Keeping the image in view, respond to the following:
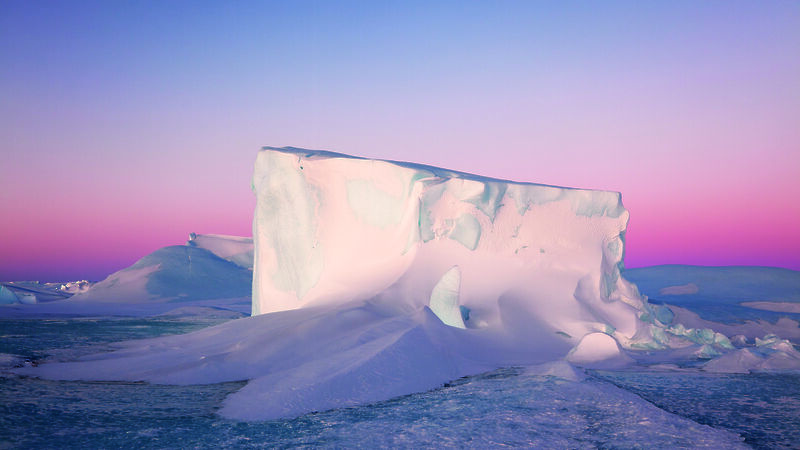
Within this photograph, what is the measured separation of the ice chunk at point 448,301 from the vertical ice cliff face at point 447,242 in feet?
2.31

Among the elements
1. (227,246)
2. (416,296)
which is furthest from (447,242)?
(227,246)

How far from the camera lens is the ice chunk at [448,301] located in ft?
31.6

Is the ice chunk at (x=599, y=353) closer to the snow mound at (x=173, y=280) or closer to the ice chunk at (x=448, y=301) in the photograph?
the ice chunk at (x=448, y=301)

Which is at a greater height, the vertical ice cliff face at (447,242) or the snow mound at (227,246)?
the vertical ice cliff face at (447,242)

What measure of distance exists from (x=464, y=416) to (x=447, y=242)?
6.73 meters

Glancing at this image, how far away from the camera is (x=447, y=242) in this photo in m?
11.8

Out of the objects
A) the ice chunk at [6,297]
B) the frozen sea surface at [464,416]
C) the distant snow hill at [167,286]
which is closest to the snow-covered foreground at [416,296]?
the frozen sea surface at [464,416]

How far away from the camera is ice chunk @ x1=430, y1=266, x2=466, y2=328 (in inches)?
379

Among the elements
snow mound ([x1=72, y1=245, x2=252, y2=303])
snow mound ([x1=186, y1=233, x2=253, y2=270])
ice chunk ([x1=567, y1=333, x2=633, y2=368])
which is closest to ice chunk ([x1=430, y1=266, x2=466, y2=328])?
ice chunk ([x1=567, y1=333, x2=633, y2=368])

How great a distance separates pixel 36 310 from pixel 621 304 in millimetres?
21268

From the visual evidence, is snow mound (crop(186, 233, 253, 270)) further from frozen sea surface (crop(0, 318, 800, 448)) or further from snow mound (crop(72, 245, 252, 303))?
frozen sea surface (crop(0, 318, 800, 448))

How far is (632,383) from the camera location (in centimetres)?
686

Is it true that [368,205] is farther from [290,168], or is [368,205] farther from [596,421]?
[596,421]

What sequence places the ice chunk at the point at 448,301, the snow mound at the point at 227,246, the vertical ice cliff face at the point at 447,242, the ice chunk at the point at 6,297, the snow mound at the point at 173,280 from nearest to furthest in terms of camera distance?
the ice chunk at the point at 448,301 → the vertical ice cliff face at the point at 447,242 → the ice chunk at the point at 6,297 → the snow mound at the point at 173,280 → the snow mound at the point at 227,246
